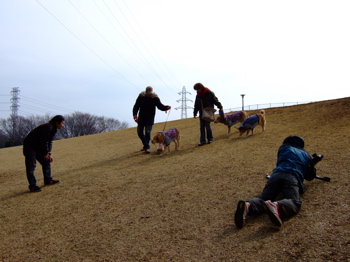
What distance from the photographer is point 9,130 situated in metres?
65.2

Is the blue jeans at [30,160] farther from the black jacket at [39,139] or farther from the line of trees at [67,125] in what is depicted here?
the line of trees at [67,125]

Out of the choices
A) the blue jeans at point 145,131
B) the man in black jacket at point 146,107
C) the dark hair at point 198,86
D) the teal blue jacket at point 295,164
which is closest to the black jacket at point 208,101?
the dark hair at point 198,86

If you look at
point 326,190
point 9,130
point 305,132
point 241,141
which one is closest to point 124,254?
point 326,190

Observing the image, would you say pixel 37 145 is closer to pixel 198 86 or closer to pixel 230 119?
pixel 198 86

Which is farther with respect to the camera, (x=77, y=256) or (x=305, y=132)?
(x=305, y=132)

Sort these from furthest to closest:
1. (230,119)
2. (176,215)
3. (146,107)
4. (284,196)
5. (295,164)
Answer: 1. (230,119)
2. (146,107)
3. (176,215)
4. (295,164)
5. (284,196)

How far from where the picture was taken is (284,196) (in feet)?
12.2

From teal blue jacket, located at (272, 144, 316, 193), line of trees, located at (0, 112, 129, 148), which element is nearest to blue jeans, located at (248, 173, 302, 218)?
teal blue jacket, located at (272, 144, 316, 193)

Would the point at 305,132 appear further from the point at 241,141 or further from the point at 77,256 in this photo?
the point at 77,256

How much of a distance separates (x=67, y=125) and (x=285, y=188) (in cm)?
7095

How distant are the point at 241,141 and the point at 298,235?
20.0 ft

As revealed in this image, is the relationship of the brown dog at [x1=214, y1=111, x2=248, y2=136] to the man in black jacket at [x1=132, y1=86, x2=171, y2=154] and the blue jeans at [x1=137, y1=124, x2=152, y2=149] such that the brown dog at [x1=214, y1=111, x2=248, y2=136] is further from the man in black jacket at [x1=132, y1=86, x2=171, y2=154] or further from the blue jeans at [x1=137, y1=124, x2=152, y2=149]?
the blue jeans at [x1=137, y1=124, x2=152, y2=149]

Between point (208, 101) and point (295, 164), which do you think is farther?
point (208, 101)

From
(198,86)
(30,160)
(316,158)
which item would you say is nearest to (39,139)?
(30,160)
